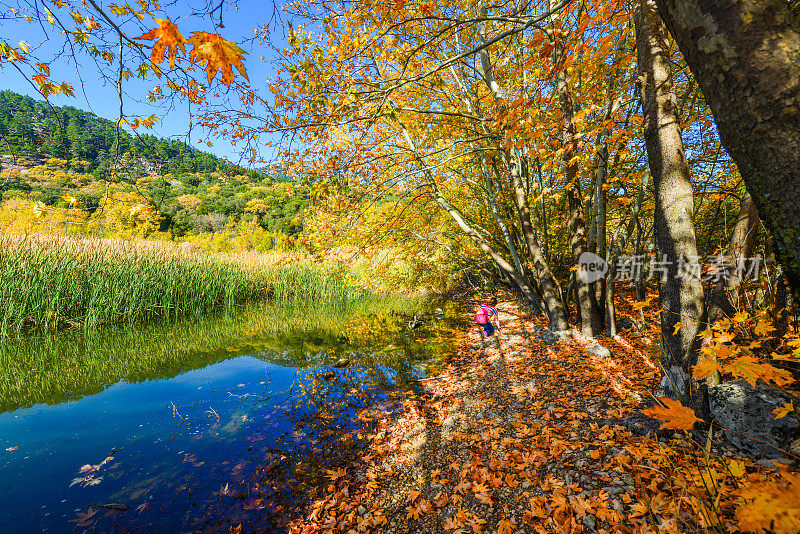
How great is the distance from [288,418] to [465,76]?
721cm

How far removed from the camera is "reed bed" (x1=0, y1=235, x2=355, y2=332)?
739cm

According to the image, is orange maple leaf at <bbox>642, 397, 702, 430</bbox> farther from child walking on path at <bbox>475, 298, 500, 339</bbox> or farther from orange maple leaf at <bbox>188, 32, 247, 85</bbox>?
child walking on path at <bbox>475, 298, 500, 339</bbox>

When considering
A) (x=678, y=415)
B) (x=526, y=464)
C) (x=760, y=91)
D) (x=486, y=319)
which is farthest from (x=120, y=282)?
(x=760, y=91)

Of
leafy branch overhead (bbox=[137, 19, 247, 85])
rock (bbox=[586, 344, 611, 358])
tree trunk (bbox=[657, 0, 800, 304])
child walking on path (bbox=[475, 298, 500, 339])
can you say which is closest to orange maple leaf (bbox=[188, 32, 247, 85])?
leafy branch overhead (bbox=[137, 19, 247, 85])

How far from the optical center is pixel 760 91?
103 centimetres

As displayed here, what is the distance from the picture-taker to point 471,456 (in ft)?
10.0

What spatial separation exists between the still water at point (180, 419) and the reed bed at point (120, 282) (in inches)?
33.6

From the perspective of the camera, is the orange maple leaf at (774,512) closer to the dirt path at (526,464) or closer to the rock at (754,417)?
the dirt path at (526,464)

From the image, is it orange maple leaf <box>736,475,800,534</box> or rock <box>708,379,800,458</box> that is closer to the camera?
orange maple leaf <box>736,475,800,534</box>

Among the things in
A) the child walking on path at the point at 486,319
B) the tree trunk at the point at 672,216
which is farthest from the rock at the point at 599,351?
the child walking on path at the point at 486,319

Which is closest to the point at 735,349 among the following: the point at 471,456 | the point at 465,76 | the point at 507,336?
the point at 471,456

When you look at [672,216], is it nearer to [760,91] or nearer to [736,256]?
[736,256]

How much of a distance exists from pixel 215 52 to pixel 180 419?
463 cm

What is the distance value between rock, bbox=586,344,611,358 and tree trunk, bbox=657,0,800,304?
12.6ft
